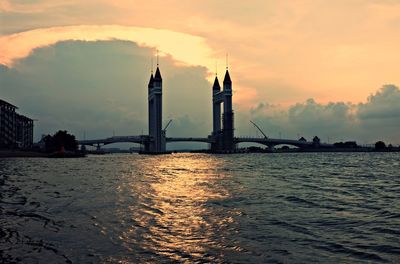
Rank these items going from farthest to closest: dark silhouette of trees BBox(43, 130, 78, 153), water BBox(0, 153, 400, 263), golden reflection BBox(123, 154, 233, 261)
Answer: dark silhouette of trees BBox(43, 130, 78, 153) < golden reflection BBox(123, 154, 233, 261) < water BBox(0, 153, 400, 263)

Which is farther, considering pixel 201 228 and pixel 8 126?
pixel 8 126

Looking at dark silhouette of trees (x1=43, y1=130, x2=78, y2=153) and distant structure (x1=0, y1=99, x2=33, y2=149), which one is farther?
dark silhouette of trees (x1=43, y1=130, x2=78, y2=153)

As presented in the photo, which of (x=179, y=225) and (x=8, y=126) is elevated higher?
(x=8, y=126)

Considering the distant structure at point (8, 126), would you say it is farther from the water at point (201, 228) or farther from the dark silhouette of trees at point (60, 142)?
the water at point (201, 228)

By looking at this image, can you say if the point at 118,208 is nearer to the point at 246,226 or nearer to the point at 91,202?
the point at 91,202

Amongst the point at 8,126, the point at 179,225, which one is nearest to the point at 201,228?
the point at 179,225

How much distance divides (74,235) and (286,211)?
10.4 m

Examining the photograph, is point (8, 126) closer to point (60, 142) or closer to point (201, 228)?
point (60, 142)

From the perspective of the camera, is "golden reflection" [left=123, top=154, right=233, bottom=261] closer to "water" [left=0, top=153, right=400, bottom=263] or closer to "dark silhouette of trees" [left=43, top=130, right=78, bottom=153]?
"water" [left=0, top=153, right=400, bottom=263]

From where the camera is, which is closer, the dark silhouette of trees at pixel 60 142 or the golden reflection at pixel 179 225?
the golden reflection at pixel 179 225

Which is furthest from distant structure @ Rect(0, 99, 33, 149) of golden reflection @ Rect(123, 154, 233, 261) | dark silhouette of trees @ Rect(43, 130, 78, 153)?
golden reflection @ Rect(123, 154, 233, 261)

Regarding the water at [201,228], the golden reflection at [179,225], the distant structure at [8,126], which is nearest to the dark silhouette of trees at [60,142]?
the distant structure at [8,126]

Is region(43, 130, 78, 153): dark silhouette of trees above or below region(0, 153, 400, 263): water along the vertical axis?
above

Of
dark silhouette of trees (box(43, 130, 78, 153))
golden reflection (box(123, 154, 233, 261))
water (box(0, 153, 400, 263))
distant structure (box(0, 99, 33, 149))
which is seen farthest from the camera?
dark silhouette of trees (box(43, 130, 78, 153))
